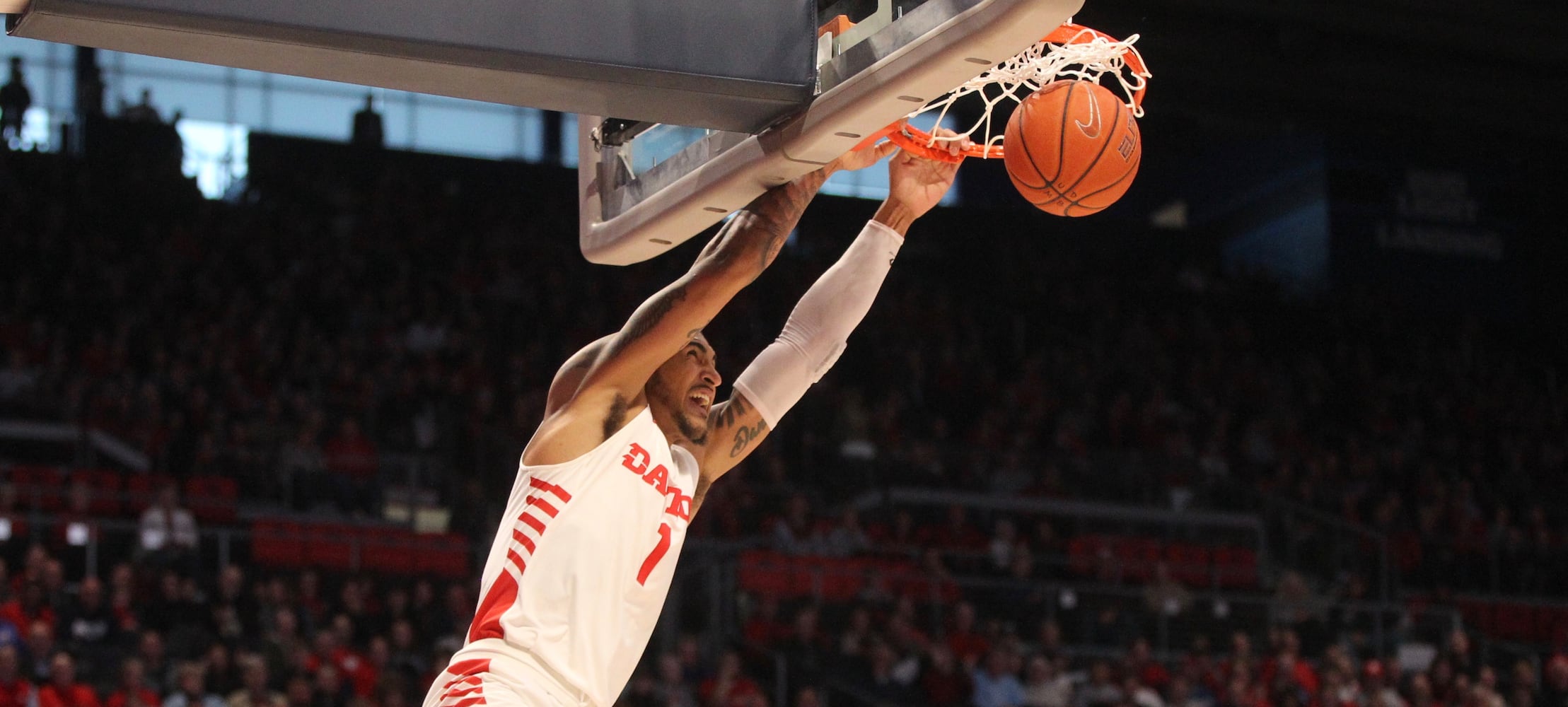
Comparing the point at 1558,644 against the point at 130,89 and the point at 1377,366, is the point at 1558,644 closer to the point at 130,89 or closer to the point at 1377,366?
the point at 1377,366

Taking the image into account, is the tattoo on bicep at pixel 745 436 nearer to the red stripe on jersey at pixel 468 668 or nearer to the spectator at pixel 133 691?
the red stripe on jersey at pixel 468 668

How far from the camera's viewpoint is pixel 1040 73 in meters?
4.01

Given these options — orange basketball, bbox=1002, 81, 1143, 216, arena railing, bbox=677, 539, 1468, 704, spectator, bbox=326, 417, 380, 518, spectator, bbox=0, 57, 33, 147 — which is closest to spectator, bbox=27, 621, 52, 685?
spectator, bbox=326, 417, 380, 518

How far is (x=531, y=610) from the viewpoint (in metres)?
3.57

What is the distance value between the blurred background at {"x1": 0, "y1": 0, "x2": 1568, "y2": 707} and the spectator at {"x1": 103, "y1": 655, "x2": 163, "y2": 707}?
0.12m

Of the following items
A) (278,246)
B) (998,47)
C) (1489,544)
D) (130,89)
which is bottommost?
(1489,544)

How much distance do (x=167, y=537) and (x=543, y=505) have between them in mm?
7677

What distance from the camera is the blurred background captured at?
11.0 m

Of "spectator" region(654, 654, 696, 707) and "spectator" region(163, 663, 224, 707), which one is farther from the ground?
"spectator" region(163, 663, 224, 707)

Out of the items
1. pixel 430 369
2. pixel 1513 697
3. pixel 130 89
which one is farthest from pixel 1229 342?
pixel 130 89

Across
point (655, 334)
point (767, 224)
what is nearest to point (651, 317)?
point (655, 334)

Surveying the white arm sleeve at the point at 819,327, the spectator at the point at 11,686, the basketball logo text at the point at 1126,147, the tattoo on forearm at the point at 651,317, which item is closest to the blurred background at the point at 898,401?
the spectator at the point at 11,686

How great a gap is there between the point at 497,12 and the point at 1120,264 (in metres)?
19.6

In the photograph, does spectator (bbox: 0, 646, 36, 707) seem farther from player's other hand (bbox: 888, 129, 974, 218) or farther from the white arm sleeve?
player's other hand (bbox: 888, 129, 974, 218)
